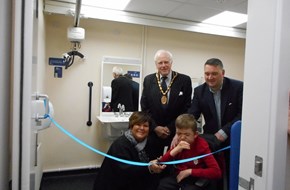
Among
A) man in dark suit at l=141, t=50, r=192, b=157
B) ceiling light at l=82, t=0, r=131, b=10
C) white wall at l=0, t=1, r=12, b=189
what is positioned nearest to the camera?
white wall at l=0, t=1, r=12, b=189

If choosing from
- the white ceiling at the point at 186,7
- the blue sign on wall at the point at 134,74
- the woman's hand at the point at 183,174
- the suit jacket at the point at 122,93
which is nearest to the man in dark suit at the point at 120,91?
the suit jacket at the point at 122,93

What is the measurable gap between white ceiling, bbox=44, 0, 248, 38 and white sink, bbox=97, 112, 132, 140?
144 centimetres

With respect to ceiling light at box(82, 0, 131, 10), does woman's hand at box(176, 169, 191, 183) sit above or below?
below

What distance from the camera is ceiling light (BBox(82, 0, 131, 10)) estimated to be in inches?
120

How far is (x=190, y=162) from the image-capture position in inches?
70.8

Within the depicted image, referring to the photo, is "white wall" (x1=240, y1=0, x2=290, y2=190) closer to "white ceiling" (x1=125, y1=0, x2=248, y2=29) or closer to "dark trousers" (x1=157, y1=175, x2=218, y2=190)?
"dark trousers" (x1=157, y1=175, x2=218, y2=190)

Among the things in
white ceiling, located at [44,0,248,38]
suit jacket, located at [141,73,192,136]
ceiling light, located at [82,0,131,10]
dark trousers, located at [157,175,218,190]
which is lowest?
dark trousers, located at [157,175,218,190]

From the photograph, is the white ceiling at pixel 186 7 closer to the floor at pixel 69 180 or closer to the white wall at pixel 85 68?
the white wall at pixel 85 68

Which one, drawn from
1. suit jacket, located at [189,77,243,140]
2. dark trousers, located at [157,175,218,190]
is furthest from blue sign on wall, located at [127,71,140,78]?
dark trousers, located at [157,175,218,190]

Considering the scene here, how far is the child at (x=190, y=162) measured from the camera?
1702 mm

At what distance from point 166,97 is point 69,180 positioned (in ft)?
6.70

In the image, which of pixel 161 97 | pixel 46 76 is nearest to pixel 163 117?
pixel 161 97

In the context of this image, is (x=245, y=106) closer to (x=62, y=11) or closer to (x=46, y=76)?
(x=62, y=11)

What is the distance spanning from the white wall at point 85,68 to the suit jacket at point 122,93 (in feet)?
0.84
